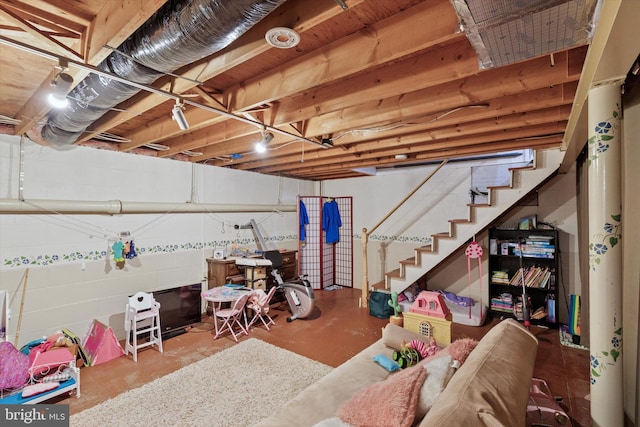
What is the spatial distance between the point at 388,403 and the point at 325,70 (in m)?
1.87

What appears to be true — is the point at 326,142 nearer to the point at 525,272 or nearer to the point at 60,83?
the point at 60,83

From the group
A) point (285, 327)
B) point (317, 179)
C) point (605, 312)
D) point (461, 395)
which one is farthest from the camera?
point (317, 179)

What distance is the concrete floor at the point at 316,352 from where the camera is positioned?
2760 millimetres

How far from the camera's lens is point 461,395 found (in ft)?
3.96

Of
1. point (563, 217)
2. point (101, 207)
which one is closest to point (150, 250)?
point (101, 207)

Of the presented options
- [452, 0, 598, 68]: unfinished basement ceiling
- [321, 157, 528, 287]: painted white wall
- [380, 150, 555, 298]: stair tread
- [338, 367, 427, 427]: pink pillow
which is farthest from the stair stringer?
[338, 367, 427, 427]: pink pillow

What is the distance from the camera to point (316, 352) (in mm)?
3525

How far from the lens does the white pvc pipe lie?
3.01 metres

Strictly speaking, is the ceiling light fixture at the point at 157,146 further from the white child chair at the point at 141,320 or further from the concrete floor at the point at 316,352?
the concrete floor at the point at 316,352

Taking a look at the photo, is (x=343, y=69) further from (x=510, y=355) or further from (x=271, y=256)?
(x=271, y=256)

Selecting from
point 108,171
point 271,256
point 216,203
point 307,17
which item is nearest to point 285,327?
point 271,256

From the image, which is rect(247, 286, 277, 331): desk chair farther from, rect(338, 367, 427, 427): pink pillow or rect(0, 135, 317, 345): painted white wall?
rect(338, 367, 427, 427): pink pillow

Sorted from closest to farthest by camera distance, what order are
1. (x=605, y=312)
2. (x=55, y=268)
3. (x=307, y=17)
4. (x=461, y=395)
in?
(x=461, y=395) < (x=307, y=17) < (x=605, y=312) < (x=55, y=268)

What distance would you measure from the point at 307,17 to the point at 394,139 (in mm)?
2301
